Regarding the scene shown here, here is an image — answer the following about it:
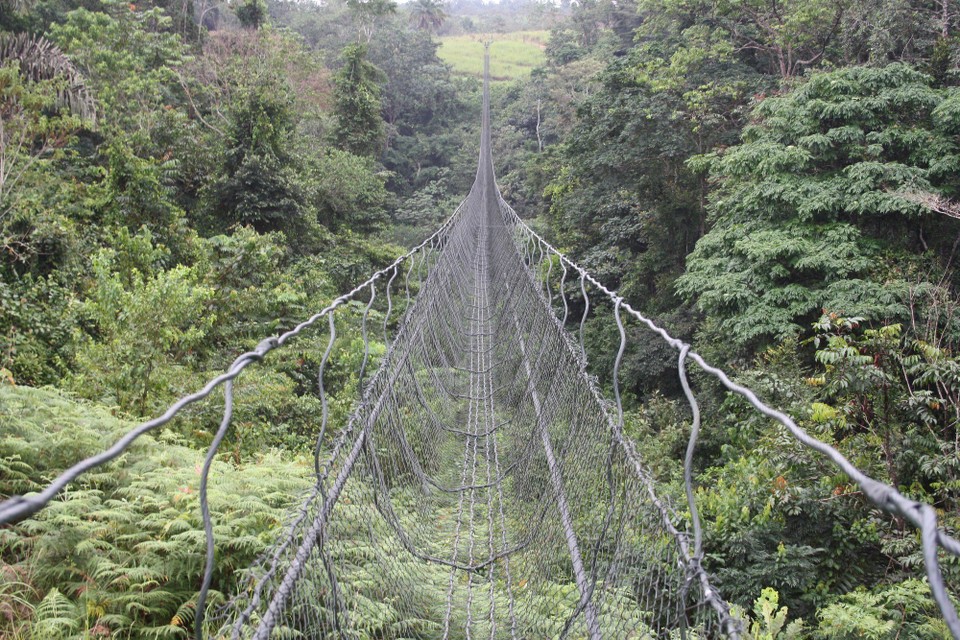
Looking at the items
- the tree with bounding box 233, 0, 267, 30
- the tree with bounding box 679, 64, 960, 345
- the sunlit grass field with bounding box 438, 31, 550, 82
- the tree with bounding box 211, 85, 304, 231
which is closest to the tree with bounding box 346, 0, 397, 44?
the tree with bounding box 233, 0, 267, 30

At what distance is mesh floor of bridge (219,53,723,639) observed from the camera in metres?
1.03

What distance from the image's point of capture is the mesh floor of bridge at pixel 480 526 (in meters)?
1.03

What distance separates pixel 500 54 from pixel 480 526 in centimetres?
4416

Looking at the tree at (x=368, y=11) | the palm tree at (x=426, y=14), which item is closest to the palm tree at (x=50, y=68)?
the tree at (x=368, y=11)

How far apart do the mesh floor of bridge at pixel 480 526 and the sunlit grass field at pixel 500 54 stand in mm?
35398

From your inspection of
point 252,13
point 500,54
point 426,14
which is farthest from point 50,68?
point 500,54

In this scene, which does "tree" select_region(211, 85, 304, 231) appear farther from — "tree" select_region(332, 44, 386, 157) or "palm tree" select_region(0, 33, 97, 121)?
"tree" select_region(332, 44, 386, 157)

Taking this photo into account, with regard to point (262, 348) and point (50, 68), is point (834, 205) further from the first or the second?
point (50, 68)

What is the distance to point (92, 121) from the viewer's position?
631 cm

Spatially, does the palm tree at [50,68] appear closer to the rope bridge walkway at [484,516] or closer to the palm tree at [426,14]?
the rope bridge walkway at [484,516]

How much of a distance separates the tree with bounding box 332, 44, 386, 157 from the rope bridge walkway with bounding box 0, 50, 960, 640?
496 inches

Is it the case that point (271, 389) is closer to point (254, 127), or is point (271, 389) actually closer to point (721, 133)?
point (254, 127)

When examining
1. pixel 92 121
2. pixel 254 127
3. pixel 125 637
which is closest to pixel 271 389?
pixel 125 637

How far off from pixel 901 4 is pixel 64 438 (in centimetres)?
799
